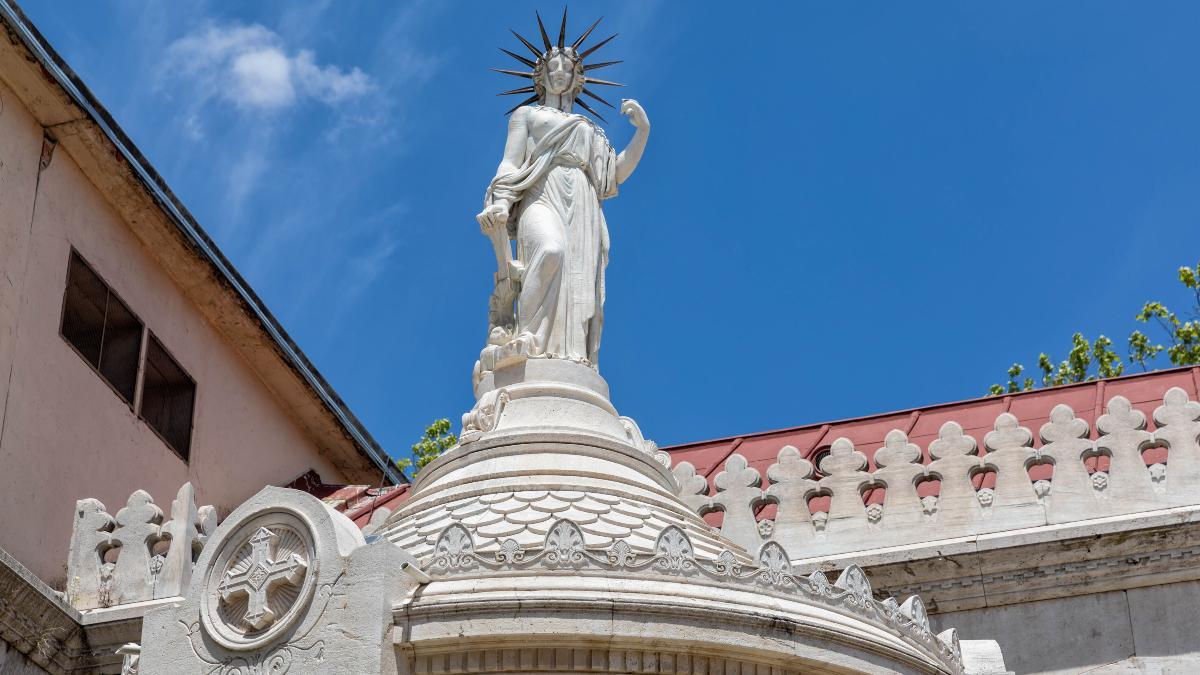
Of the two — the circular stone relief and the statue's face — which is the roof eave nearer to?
the statue's face

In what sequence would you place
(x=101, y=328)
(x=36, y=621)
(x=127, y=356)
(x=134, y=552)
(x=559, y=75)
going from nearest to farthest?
1. (x=559, y=75)
2. (x=36, y=621)
3. (x=134, y=552)
4. (x=101, y=328)
5. (x=127, y=356)

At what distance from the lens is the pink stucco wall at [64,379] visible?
19.0 m

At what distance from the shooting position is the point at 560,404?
13781mm

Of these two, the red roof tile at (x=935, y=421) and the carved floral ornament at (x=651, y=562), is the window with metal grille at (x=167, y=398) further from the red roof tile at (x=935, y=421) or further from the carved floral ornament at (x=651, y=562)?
the carved floral ornament at (x=651, y=562)

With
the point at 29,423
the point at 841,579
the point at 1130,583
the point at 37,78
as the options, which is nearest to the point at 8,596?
the point at 29,423

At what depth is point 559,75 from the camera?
15.8m

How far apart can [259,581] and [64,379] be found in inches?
381

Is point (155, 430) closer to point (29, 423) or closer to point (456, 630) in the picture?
point (29, 423)

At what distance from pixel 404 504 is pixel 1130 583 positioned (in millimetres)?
6824

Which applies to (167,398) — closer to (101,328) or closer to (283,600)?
(101,328)

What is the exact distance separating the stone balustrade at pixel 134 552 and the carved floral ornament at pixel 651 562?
20.4 ft

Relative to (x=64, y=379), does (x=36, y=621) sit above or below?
below

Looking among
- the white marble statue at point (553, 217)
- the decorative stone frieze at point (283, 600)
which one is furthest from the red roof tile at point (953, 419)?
the decorative stone frieze at point (283, 600)

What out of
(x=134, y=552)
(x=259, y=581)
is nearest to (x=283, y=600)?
(x=259, y=581)
